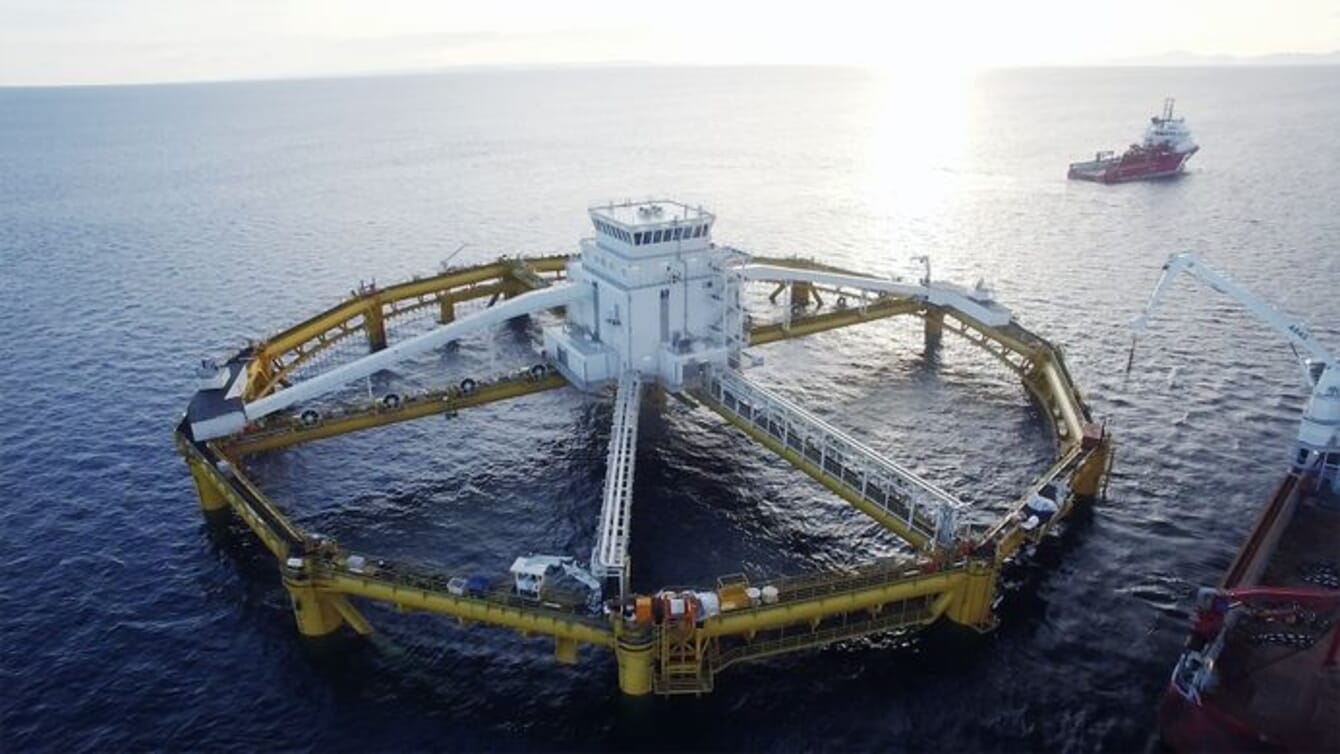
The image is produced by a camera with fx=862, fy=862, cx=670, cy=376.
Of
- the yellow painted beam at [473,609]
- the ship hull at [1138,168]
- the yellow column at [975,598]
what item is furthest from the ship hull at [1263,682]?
the ship hull at [1138,168]

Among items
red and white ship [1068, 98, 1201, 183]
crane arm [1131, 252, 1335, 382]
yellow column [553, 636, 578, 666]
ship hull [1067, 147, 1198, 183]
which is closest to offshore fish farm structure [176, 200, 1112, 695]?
yellow column [553, 636, 578, 666]

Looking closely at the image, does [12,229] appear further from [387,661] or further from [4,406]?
[387,661]

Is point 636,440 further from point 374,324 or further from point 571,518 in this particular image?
point 374,324

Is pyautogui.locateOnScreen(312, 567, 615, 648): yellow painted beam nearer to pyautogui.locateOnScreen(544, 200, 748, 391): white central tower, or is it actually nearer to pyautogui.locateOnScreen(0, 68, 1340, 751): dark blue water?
pyautogui.locateOnScreen(0, 68, 1340, 751): dark blue water

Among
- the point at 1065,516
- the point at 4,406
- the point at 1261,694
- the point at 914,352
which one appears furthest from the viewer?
the point at 914,352

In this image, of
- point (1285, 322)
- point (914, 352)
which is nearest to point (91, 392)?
point (914, 352)

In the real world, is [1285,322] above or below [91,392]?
above

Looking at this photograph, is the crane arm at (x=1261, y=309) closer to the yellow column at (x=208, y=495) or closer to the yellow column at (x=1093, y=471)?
the yellow column at (x=1093, y=471)
